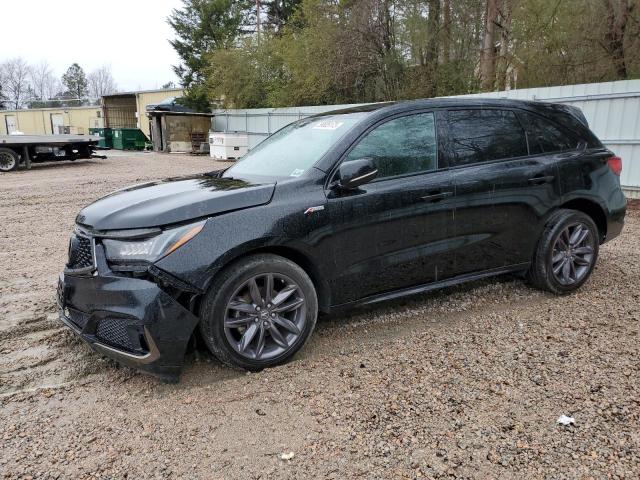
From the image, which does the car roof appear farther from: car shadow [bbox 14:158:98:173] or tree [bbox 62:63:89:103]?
tree [bbox 62:63:89:103]

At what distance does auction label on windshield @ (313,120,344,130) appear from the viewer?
147 inches

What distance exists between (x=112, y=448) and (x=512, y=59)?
1506cm

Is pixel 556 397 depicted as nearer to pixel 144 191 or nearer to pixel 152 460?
pixel 152 460

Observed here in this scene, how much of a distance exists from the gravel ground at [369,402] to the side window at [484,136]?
4.17 ft

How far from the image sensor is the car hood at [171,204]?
292 cm

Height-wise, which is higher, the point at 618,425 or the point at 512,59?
the point at 512,59

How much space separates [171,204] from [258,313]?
0.86m

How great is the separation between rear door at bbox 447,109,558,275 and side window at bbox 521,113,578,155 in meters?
0.08

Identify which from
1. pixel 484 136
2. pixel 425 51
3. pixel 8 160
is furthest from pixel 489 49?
pixel 8 160

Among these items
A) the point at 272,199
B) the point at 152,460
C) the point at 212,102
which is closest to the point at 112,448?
the point at 152,460

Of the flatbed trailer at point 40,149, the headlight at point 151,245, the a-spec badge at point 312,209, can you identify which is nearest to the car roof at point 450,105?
the a-spec badge at point 312,209

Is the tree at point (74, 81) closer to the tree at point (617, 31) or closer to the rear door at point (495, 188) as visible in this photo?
the tree at point (617, 31)

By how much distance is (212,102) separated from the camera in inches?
1309

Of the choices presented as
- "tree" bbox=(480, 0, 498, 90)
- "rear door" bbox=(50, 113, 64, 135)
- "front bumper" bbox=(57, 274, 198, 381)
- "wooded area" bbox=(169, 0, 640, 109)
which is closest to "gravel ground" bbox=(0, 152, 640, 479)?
"front bumper" bbox=(57, 274, 198, 381)
